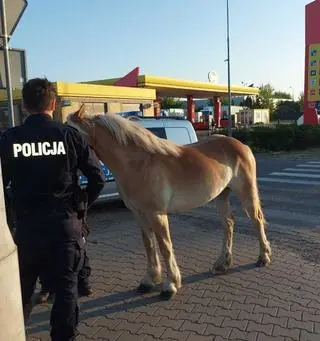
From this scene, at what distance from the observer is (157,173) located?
434cm

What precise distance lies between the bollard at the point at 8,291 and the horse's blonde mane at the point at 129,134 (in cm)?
218

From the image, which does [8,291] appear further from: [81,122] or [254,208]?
[254,208]

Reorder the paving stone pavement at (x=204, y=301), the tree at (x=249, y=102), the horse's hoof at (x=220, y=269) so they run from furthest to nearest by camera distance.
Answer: the tree at (x=249, y=102) → the horse's hoof at (x=220, y=269) → the paving stone pavement at (x=204, y=301)

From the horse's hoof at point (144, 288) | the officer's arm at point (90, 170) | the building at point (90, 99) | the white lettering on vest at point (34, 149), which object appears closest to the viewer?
the white lettering on vest at point (34, 149)

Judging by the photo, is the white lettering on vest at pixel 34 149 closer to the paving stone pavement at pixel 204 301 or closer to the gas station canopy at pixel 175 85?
the paving stone pavement at pixel 204 301

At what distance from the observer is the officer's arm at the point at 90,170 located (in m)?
3.06

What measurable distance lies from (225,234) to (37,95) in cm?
311

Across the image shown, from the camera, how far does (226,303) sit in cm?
Result: 420

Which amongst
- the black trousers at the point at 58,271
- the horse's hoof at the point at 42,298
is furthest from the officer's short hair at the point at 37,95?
the horse's hoof at the point at 42,298

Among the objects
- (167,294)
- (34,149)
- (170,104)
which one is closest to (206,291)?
(167,294)

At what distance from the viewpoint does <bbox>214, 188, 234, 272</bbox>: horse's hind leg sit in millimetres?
5048

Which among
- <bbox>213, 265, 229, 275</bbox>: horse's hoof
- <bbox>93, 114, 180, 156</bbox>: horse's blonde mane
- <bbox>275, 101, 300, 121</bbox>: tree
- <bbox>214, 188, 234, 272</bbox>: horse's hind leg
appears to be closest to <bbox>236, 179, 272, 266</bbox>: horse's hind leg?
<bbox>214, 188, 234, 272</bbox>: horse's hind leg

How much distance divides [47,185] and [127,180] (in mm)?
1416

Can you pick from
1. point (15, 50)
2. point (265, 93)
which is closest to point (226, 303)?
point (15, 50)
